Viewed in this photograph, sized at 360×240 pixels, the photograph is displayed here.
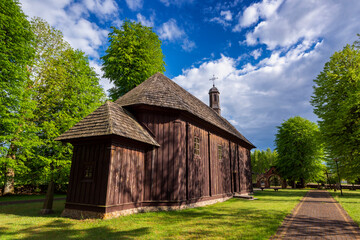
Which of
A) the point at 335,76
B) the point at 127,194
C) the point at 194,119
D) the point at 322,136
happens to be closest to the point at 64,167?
the point at 127,194

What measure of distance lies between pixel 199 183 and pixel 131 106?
6.40 m

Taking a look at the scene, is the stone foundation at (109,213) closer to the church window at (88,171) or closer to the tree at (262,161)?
the church window at (88,171)

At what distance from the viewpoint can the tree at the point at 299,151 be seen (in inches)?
1336

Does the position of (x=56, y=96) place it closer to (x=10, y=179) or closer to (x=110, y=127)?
(x=10, y=179)

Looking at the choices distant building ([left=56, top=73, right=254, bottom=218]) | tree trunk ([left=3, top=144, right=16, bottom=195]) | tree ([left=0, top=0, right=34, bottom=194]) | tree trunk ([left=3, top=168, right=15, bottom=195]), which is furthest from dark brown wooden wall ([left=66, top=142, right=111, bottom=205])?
tree trunk ([left=3, top=168, right=15, bottom=195])

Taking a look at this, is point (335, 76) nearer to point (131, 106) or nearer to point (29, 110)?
point (131, 106)

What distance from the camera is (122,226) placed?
7.36 meters

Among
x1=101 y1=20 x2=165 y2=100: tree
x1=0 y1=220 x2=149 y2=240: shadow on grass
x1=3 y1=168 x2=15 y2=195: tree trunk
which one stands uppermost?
x1=101 y1=20 x2=165 y2=100: tree

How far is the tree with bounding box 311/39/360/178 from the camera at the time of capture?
59.4ft

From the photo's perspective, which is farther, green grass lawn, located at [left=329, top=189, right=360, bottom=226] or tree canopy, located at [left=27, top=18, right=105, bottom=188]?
tree canopy, located at [left=27, top=18, right=105, bottom=188]

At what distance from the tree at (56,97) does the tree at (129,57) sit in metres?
2.65

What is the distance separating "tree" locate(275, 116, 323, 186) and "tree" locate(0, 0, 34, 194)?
3729 cm

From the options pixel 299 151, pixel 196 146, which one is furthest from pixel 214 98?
pixel 299 151

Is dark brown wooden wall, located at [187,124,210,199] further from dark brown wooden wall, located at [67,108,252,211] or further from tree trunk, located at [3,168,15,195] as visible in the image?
tree trunk, located at [3,168,15,195]
